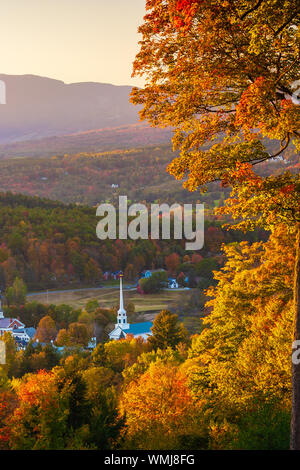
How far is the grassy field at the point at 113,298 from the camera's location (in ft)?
393

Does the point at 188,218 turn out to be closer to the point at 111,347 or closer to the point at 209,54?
the point at 111,347

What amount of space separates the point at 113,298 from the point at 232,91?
398ft

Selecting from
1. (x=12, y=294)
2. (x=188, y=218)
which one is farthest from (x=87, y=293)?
(x=188, y=218)

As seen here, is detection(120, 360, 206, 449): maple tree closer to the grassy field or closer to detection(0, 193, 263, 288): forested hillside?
the grassy field

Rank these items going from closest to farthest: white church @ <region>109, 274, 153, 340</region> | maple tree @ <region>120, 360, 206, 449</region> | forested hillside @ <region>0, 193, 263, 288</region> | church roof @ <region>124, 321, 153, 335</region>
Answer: maple tree @ <region>120, 360, 206, 449</region>, white church @ <region>109, 274, 153, 340</region>, church roof @ <region>124, 321, 153, 335</region>, forested hillside @ <region>0, 193, 263, 288</region>

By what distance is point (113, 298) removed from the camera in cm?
13075

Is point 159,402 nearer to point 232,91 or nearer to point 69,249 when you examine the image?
point 232,91

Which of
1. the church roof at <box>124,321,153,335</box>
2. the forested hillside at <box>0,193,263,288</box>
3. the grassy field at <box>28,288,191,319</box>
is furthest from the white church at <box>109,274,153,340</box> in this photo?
the forested hillside at <box>0,193,263,288</box>

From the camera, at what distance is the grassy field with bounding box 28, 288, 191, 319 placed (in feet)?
393

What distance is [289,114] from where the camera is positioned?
380 inches

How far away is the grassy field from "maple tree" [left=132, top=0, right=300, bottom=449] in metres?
102

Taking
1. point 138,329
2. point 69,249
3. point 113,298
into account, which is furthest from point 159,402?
point 69,249

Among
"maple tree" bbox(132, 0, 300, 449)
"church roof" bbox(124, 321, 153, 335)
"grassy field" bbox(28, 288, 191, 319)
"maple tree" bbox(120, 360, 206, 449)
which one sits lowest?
"grassy field" bbox(28, 288, 191, 319)
